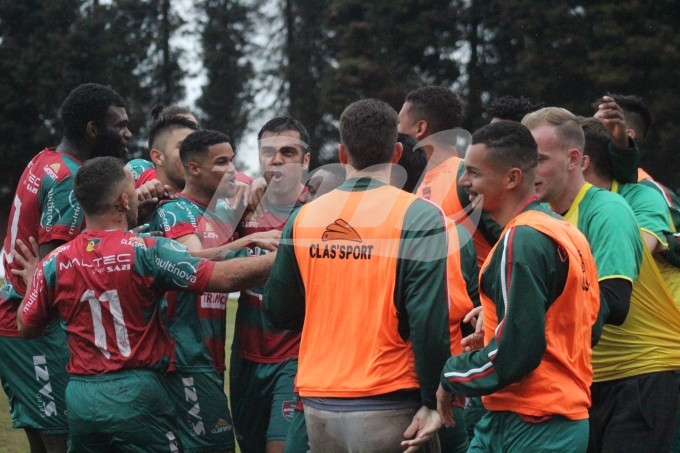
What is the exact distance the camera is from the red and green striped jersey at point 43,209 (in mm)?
5875

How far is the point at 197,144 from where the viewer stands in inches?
240

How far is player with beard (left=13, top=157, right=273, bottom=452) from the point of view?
4918 millimetres

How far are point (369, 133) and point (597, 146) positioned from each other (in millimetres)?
1803

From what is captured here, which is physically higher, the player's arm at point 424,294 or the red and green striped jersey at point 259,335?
the player's arm at point 424,294

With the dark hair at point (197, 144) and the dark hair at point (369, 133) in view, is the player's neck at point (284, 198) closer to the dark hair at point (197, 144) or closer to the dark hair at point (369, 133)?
the dark hair at point (197, 144)

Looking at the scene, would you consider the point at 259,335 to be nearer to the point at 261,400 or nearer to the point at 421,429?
the point at 261,400

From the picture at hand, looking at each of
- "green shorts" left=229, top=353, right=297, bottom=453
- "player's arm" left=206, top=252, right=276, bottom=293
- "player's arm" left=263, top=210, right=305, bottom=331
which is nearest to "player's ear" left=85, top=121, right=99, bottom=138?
"player's arm" left=206, top=252, right=276, bottom=293

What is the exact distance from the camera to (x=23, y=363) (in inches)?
247

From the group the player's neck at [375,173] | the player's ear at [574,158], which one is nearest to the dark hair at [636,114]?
the player's ear at [574,158]

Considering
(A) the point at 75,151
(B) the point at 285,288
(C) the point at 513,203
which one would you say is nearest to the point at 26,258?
(A) the point at 75,151

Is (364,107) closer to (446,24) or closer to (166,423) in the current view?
(166,423)

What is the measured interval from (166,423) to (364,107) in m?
2.13

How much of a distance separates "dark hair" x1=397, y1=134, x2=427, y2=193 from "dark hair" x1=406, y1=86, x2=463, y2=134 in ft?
0.86

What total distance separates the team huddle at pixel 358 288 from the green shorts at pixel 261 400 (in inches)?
0.6
